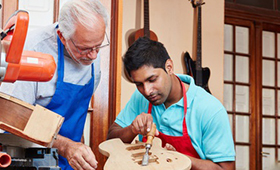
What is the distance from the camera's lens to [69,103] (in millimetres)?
1653

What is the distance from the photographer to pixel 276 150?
4.96 meters

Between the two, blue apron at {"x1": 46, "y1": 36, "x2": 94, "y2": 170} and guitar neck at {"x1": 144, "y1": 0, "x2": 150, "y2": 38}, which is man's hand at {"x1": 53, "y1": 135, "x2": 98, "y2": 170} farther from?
guitar neck at {"x1": 144, "y1": 0, "x2": 150, "y2": 38}

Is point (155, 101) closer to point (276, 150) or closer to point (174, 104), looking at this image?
point (174, 104)

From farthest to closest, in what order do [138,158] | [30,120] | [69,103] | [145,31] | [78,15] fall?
[145,31] → [69,103] → [78,15] → [138,158] → [30,120]

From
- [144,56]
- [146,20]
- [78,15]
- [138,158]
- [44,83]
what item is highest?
[146,20]

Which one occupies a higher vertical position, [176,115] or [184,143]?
[176,115]

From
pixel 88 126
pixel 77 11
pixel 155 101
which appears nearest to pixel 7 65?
pixel 77 11

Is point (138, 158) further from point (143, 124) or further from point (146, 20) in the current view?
point (146, 20)

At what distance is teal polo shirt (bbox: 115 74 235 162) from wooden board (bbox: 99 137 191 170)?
0.20m

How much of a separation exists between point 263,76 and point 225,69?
23.2 inches

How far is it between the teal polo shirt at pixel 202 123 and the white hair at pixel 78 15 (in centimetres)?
53

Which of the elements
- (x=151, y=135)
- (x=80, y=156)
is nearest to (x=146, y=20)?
(x=151, y=135)

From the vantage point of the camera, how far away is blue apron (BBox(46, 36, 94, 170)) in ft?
5.28

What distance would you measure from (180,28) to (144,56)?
219 centimetres
